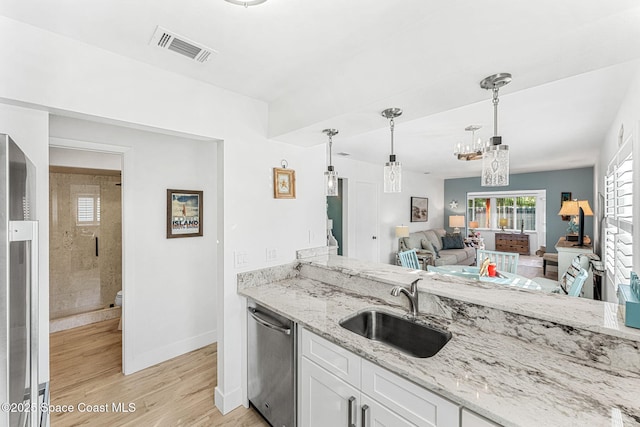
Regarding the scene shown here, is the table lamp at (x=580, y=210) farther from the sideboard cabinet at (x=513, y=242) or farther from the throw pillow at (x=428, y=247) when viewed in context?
the sideboard cabinet at (x=513, y=242)

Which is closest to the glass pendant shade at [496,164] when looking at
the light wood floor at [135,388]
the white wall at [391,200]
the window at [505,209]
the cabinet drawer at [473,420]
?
the cabinet drawer at [473,420]

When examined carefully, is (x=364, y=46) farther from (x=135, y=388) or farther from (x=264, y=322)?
(x=135, y=388)

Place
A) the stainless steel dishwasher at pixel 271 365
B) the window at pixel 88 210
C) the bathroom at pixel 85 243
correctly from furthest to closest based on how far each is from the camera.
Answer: the window at pixel 88 210 → the bathroom at pixel 85 243 → the stainless steel dishwasher at pixel 271 365

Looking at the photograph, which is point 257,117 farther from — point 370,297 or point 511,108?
point 511,108

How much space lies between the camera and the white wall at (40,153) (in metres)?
1.42

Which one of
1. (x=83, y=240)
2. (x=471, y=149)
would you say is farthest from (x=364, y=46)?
(x=83, y=240)

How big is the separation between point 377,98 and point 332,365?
57.1 inches

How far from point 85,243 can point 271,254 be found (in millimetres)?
3267

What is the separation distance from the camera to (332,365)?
4.76 ft

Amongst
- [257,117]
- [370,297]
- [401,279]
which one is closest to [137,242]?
[257,117]

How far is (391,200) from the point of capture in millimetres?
6410

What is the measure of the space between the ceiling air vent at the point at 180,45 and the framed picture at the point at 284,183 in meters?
0.98

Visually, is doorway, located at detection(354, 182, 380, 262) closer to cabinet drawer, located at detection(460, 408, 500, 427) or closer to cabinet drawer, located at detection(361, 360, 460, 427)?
cabinet drawer, located at detection(361, 360, 460, 427)

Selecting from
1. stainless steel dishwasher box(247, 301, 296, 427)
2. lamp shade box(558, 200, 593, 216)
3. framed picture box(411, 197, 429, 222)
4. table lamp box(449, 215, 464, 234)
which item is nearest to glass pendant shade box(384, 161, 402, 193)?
stainless steel dishwasher box(247, 301, 296, 427)
